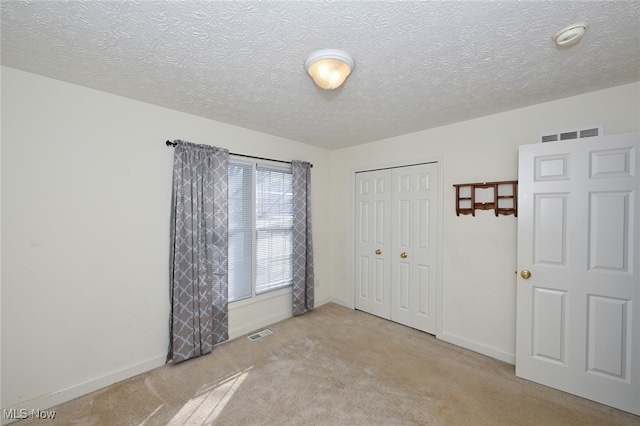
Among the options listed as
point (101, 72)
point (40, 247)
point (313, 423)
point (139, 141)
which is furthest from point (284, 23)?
point (313, 423)

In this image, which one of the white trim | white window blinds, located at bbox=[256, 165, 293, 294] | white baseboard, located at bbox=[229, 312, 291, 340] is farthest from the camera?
the white trim

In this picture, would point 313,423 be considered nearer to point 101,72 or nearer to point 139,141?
point 139,141

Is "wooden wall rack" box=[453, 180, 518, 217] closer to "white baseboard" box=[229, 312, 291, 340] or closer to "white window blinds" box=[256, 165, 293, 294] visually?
"white window blinds" box=[256, 165, 293, 294]

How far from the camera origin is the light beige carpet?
5.97 feet

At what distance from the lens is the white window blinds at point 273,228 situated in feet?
10.8

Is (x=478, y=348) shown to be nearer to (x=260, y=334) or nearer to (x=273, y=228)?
(x=260, y=334)

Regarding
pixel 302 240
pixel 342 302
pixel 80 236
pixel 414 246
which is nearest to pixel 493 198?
pixel 414 246

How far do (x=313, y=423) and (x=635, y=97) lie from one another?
3376mm

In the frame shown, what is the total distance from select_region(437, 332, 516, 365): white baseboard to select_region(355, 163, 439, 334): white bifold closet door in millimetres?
182

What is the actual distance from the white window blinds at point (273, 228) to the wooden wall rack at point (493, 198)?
2080mm

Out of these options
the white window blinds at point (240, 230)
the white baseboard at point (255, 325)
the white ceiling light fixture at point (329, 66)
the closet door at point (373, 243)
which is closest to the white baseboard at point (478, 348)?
the closet door at point (373, 243)

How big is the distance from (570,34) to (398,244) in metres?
2.43

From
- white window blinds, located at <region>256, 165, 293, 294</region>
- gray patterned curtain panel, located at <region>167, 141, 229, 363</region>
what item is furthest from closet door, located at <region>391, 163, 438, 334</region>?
gray patterned curtain panel, located at <region>167, 141, 229, 363</region>

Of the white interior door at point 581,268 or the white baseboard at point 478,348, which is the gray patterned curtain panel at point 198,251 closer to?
the white baseboard at point 478,348
